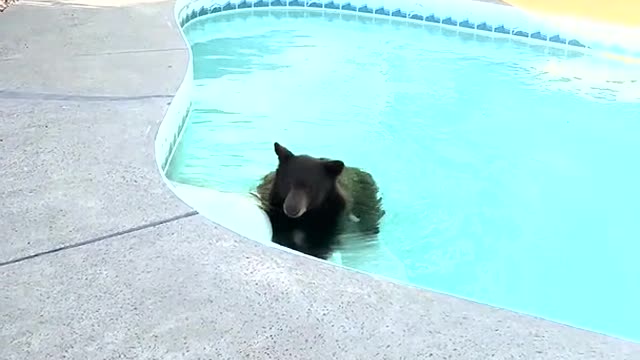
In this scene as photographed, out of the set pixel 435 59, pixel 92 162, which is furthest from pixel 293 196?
pixel 435 59

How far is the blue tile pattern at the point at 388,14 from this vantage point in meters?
7.31

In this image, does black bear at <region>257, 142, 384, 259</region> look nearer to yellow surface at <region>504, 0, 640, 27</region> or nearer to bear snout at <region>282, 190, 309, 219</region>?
bear snout at <region>282, 190, 309, 219</region>

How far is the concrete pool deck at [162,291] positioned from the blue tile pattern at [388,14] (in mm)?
4234

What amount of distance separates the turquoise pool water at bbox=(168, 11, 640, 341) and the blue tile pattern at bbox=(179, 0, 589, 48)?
14 cm

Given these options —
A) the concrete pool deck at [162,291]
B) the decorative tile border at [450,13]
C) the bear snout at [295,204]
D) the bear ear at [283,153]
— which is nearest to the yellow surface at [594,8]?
the decorative tile border at [450,13]

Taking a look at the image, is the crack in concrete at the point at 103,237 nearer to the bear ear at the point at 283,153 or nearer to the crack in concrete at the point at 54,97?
the bear ear at the point at 283,153

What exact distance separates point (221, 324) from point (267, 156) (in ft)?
9.38

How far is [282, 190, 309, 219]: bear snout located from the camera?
10.8ft

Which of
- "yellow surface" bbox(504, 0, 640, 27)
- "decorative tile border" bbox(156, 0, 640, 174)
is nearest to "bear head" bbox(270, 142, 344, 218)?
"decorative tile border" bbox(156, 0, 640, 174)

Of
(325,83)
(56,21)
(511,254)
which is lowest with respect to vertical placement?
(511,254)

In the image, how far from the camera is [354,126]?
561cm

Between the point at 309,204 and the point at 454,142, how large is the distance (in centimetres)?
225

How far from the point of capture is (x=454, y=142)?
17.9ft

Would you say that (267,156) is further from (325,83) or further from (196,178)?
(325,83)
